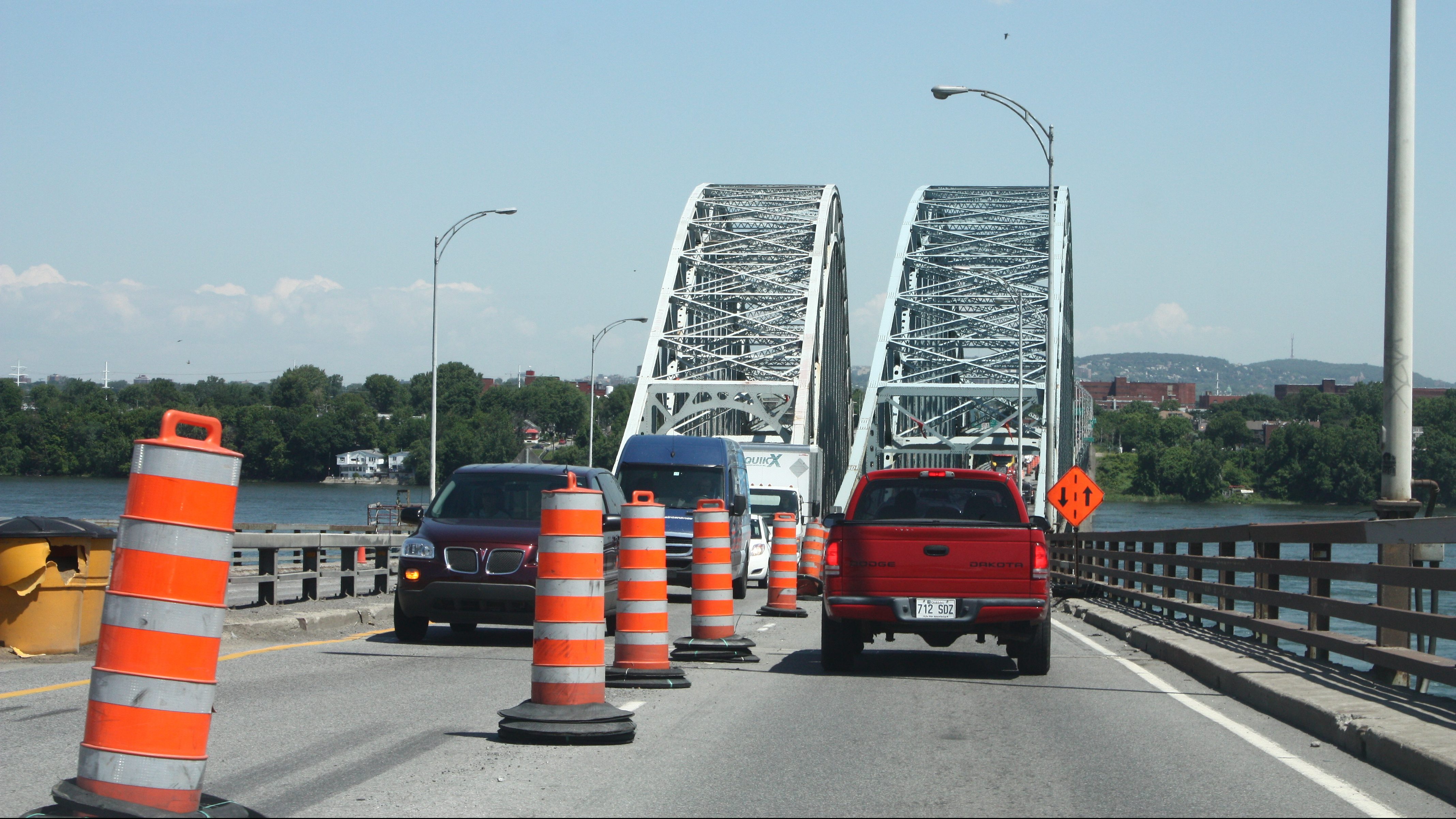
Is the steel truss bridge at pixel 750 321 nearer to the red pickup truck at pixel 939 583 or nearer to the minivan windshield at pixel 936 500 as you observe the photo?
the minivan windshield at pixel 936 500

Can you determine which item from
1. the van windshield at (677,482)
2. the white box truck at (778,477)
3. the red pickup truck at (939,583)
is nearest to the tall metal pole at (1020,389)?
the white box truck at (778,477)

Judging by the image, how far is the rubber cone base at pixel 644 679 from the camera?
10141mm

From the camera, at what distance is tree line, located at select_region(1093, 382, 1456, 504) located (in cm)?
8431

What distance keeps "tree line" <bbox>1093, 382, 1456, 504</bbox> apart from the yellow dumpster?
54.4 metres

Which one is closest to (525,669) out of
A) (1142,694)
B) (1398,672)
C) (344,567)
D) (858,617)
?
(858,617)

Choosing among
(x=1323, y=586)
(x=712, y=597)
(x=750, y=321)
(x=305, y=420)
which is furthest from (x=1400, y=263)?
(x=305, y=420)

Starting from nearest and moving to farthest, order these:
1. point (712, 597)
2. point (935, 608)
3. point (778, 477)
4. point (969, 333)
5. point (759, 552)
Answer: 1. point (935, 608)
2. point (712, 597)
3. point (759, 552)
4. point (778, 477)
5. point (969, 333)

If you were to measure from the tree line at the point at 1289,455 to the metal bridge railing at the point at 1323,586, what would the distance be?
44895 mm

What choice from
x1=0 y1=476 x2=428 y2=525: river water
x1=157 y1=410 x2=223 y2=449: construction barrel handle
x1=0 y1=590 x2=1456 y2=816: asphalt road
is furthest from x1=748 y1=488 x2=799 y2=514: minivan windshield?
x1=157 y1=410 x2=223 y2=449: construction barrel handle

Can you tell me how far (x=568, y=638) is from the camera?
7.81 m

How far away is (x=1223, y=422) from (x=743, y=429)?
96588mm

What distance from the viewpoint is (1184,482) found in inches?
4579

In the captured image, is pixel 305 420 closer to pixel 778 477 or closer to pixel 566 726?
pixel 778 477

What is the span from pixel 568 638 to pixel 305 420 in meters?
127
